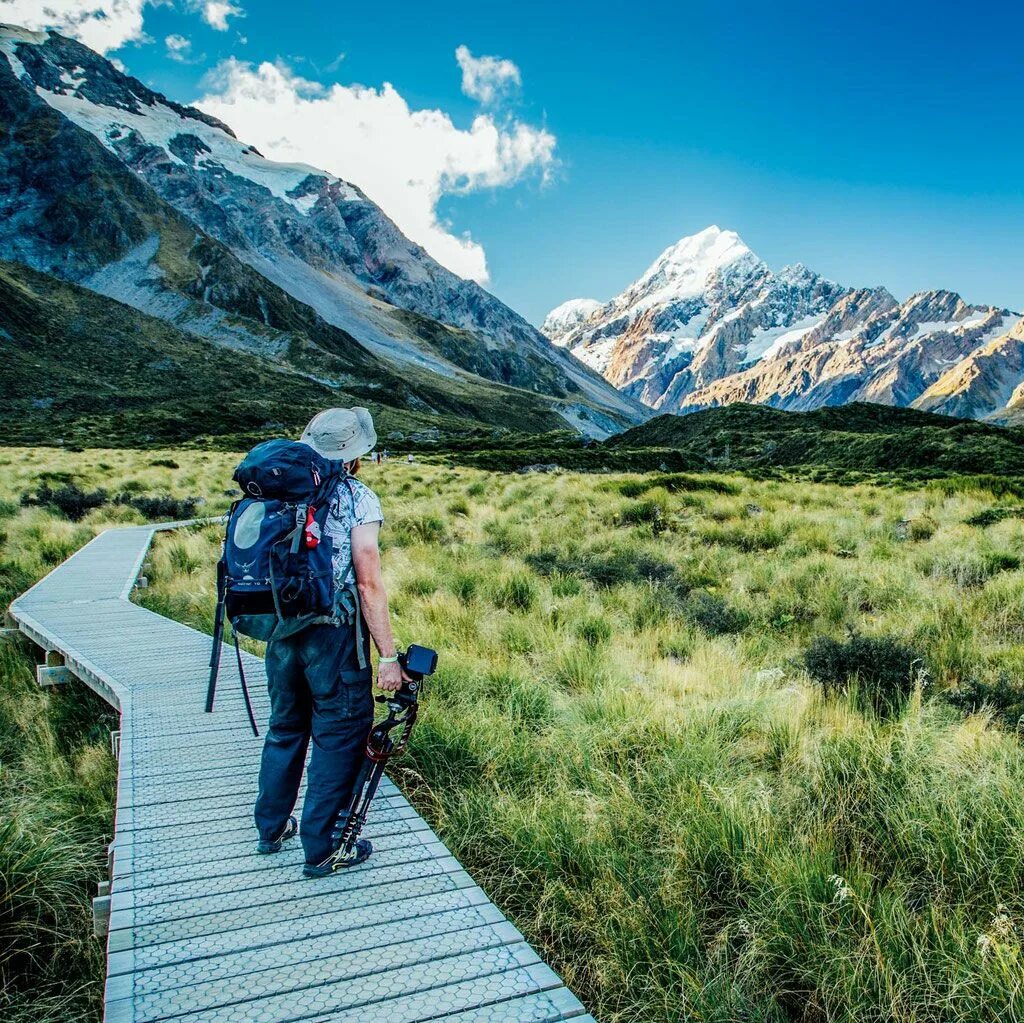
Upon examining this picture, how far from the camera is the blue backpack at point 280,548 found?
9.28 feet

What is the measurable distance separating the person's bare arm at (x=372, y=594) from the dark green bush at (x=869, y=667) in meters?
3.79

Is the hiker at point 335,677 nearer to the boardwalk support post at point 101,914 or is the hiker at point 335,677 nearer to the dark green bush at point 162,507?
the boardwalk support post at point 101,914

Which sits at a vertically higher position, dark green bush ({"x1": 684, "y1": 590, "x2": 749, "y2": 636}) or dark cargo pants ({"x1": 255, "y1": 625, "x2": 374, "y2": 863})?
dark cargo pants ({"x1": 255, "y1": 625, "x2": 374, "y2": 863})

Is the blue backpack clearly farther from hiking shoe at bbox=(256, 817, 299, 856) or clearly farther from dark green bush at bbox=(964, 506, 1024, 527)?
dark green bush at bbox=(964, 506, 1024, 527)

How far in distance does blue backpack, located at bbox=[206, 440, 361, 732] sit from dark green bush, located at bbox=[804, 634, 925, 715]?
4215 mm

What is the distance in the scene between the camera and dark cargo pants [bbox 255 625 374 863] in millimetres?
3043

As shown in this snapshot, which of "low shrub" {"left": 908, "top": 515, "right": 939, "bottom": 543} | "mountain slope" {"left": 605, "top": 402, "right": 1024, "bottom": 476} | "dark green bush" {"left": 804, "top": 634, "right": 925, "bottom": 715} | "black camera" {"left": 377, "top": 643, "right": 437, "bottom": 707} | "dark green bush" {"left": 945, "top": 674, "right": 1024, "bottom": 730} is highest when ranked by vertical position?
"mountain slope" {"left": 605, "top": 402, "right": 1024, "bottom": 476}

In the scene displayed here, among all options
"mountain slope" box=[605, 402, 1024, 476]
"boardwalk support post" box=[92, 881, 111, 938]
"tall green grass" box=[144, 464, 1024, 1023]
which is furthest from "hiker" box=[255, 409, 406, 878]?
"mountain slope" box=[605, 402, 1024, 476]

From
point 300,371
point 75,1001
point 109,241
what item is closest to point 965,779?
point 75,1001

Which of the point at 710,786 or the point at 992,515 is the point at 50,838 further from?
the point at 992,515

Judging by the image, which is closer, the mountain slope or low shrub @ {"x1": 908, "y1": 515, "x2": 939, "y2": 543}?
low shrub @ {"x1": 908, "y1": 515, "x2": 939, "y2": 543}

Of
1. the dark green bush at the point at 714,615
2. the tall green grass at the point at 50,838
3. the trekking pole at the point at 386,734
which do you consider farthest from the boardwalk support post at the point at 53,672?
the dark green bush at the point at 714,615

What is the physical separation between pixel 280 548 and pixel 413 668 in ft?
2.66

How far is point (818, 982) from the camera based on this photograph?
8.14ft
